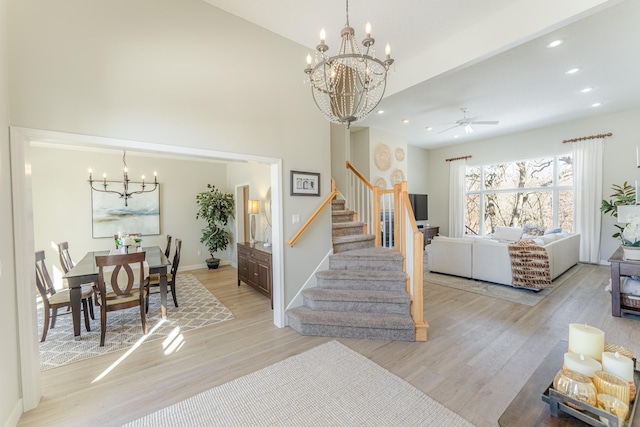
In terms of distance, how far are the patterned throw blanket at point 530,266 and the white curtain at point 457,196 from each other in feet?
13.8

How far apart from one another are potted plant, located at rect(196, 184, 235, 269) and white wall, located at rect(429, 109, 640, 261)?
7.05 m

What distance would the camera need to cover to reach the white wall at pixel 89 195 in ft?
16.3

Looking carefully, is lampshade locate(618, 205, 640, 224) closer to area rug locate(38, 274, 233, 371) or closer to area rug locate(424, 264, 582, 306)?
area rug locate(424, 264, 582, 306)

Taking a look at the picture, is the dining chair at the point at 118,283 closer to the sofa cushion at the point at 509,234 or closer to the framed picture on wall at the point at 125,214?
the framed picture on wall at the point at 125,214

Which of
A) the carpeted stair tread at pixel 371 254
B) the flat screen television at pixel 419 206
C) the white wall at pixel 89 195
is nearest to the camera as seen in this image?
the carpeted stair tread at pixel 371 254

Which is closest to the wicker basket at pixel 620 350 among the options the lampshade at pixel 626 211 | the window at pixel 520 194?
the lampshade at pixel 626 211

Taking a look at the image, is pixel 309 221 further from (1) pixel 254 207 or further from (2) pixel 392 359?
(1) pixel 254 207

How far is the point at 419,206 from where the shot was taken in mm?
8320

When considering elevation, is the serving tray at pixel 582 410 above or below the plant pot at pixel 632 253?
below

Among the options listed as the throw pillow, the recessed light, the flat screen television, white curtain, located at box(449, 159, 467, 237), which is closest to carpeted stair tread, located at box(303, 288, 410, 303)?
the recessed light

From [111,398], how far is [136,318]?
5.73 feet

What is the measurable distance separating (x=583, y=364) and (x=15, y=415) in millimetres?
3571

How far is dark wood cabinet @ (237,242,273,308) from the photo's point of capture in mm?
4129

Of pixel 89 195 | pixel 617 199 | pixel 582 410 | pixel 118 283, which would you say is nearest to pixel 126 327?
pixel 118 283
